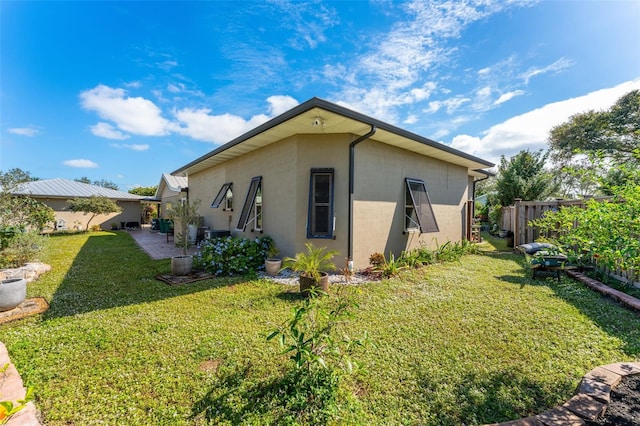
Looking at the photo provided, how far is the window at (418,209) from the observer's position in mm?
7781

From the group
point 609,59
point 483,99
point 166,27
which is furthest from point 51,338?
point 609,59

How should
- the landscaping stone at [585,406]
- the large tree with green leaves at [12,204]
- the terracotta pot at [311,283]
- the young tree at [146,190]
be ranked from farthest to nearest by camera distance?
the young tree at [146,190]
the large tree with green leaves at [12,204]
the terracotta pot at [311,283]
the landscaping stone at [585,406]

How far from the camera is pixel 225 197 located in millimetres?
10312

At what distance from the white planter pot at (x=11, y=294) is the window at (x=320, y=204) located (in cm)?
524

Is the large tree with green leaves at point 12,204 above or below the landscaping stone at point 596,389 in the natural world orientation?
above

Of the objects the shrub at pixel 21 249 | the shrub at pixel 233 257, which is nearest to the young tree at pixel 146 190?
the shrub at pixel 21 249

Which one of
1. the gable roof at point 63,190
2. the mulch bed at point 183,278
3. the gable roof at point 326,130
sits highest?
the gable roof at point 326,130

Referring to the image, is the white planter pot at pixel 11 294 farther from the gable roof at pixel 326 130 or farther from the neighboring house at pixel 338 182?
the gable roof at pixel 326 130

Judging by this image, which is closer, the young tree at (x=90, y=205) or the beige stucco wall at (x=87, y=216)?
the young tree at (x=90, y=205)

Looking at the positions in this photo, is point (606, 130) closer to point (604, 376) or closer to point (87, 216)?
point (604, 376)

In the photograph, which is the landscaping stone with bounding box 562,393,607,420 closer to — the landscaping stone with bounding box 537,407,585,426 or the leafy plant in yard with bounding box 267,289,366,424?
the landscaping stone with bounding box 537,407,585,426

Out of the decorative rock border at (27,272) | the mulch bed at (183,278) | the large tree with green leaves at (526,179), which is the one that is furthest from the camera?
the large tree with green leaves at (526,179)

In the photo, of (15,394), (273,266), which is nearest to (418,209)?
(273,266)

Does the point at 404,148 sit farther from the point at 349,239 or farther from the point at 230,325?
the point at 230,325
